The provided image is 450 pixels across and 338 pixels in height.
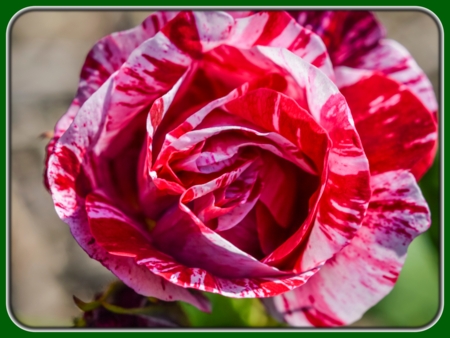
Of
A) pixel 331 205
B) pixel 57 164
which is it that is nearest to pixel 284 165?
pixel 331 205

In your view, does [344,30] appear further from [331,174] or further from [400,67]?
[331,174]

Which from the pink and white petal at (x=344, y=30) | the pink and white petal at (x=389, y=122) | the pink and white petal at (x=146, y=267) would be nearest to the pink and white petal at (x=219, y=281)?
the pink and white petal at (x=146, y=267)

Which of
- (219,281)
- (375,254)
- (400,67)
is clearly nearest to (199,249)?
(219,281)

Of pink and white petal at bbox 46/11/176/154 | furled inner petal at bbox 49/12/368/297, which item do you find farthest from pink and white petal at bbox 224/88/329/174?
pink and white petal at bbox 46/11/176/154

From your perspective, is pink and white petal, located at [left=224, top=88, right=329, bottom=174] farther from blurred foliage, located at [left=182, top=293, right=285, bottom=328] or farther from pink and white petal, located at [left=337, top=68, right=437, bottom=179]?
blurred foliage, located at [left=182, top=293, right=285, bottom=328]

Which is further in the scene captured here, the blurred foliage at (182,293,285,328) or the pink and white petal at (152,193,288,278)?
the blurred foliage at (182,293,285,328)

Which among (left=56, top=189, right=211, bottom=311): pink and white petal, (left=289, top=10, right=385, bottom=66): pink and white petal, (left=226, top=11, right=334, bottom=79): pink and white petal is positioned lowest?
(left=56, top=189, right=211, bottom=311): pink and white petal

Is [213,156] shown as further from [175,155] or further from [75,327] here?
[75,327]
